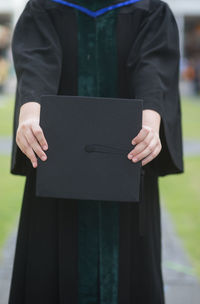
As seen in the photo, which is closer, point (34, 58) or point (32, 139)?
point (32, 139)

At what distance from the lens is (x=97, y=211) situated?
204 cm

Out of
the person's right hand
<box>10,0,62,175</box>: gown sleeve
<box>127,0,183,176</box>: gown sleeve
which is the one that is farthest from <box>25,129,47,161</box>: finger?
<box>127,0,183,176</box>: gown sleeve

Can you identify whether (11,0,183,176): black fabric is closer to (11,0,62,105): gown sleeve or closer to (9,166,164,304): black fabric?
(11,0,62,105): gown sleeve

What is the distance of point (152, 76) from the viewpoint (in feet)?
6.14

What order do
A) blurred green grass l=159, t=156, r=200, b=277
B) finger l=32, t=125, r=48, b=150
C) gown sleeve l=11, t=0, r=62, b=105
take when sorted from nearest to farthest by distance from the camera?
finger l=32, t=125, r=48, b=150 < gown sleeve l=11, t=0, r=62, b=105 < blurred green grass l=159, t=156, r=200, b=277

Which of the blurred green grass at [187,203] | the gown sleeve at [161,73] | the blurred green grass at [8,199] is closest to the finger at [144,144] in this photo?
the gown sleeve at [161,73]

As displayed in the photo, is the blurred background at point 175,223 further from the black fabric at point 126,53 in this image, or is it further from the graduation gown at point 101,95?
the black fabric at point 126,53

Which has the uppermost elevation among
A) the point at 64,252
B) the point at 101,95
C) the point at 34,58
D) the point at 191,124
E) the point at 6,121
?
the point at 191,124

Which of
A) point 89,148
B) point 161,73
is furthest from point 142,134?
point 161,73

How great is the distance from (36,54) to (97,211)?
0.70m

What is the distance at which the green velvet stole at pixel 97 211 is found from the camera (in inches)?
76.2

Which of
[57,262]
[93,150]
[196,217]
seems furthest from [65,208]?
[196,217]

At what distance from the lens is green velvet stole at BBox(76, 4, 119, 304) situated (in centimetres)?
194

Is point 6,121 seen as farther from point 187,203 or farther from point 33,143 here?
point 33,143
